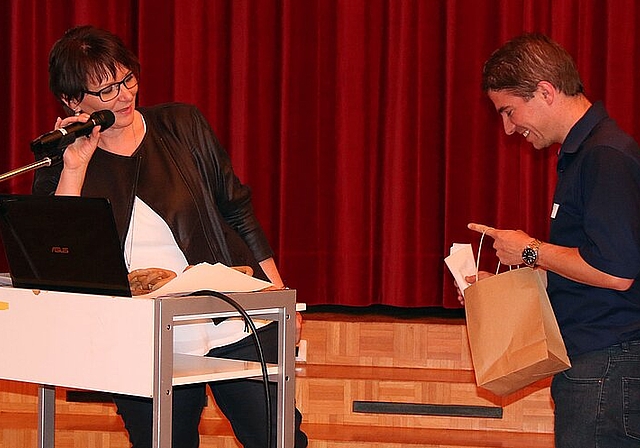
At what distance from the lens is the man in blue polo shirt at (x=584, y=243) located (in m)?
1.71

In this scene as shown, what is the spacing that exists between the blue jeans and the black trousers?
0.54 m

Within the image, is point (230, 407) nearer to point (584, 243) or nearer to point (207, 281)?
point (207, 281)

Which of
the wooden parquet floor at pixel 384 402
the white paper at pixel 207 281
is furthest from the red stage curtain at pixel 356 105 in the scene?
the white paper at pixel 207 281

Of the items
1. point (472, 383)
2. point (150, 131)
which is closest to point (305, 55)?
point (472, 383)

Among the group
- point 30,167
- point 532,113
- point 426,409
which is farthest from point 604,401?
point 426,409

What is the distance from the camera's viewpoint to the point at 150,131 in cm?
202

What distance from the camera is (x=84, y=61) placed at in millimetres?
1925

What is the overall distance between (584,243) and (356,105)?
234 centimetres

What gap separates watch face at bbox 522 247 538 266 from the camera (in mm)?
1831

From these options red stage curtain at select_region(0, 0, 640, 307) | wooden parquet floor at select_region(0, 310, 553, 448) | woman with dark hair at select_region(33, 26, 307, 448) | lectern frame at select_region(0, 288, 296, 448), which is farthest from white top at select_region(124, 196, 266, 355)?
red stage curtain at select_region(0, 0, 640, 307)

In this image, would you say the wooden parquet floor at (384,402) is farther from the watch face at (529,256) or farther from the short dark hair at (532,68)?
the short dark hair at (532,68)

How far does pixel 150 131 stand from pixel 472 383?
181 centimetres

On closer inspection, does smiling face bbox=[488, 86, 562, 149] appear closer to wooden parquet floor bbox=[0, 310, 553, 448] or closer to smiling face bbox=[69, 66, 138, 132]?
smiling face bbox=[69, 66, 138, 132]

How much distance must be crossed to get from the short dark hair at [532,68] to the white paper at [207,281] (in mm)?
689
